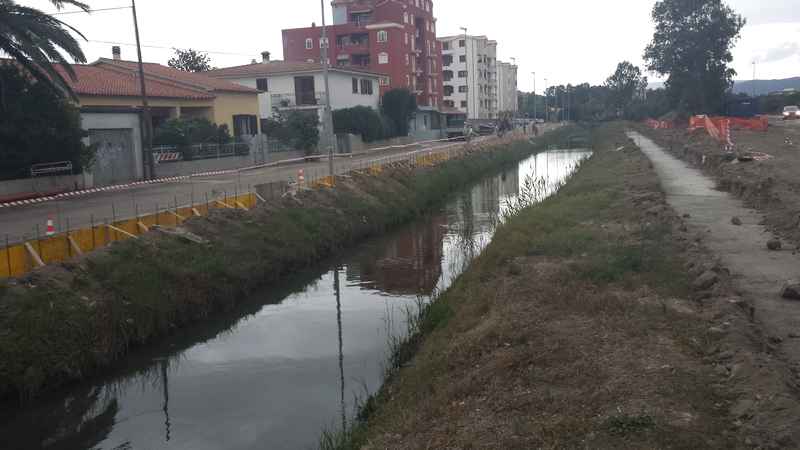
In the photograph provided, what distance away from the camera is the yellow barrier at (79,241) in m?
13.0

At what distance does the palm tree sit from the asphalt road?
4271 mm

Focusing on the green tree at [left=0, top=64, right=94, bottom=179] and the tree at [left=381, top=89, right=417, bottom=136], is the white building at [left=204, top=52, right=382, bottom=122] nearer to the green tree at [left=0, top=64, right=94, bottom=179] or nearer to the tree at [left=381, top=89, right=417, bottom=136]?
the tree at [left=381, top=89, right=417, bottom=136]

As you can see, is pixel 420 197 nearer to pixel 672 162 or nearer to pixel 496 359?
pixel 672 162

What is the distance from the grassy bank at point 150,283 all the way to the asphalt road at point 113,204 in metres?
1.79

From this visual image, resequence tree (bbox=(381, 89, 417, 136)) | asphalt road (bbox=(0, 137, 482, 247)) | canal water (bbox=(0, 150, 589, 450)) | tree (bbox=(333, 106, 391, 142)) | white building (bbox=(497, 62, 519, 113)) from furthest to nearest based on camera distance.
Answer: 1. white building (bbox=(497, 62, 519, 113))
2. tree (bbox=(381, 89, 417, 136))
3. tree (bbox=(333, 106, 391, 142))
4. asphalt road (bbox=(0, 137, 482, 247))
5. canal water (bbox=(0, 150, 589, 450))

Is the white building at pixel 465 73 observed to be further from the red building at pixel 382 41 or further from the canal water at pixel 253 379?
the canal water at pixel 253 379

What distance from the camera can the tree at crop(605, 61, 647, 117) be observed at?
430 ft

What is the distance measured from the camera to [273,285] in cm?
1789

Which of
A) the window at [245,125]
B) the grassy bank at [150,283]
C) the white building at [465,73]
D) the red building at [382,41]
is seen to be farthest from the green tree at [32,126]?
the white building at [465,73]

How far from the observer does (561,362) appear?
27.2 feet

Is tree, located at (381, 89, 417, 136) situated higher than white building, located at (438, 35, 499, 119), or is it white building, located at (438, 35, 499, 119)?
white building, located at (438, 35, 499, 119)

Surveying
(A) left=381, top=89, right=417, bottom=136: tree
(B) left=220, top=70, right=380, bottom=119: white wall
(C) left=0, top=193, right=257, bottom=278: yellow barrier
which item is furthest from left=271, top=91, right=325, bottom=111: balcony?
(C) left=0, top=193, right=257, bottom=278: yellow barrier

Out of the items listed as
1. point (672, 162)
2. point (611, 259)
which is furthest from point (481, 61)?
point (611, 259)

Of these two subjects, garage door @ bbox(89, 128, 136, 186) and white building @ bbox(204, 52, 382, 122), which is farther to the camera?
white building @ bbox(204, 52, 382, 122)
